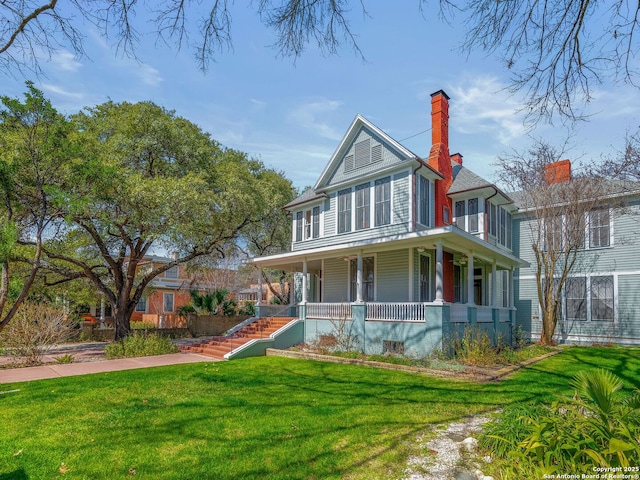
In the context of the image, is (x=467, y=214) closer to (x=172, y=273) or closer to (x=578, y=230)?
(x=578, y=230)

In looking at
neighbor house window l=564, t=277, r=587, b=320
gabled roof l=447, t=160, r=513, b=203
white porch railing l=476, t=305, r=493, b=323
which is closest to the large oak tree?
→ gabled roof l=447, t=160, r=513, b=203

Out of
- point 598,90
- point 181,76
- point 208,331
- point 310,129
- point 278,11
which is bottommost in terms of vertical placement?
point 208,331

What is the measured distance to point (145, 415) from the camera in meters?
6.32

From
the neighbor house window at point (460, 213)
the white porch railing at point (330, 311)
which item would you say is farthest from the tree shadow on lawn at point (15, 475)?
the neighbor house window at point (460, 213)

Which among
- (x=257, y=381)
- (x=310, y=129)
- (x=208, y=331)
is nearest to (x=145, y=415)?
(x=257, y=381)

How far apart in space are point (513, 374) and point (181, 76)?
33.2 ft

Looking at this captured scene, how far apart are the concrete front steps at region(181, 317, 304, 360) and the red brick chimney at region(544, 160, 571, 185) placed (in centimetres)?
1221

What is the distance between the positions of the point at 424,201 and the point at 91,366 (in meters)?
12.6

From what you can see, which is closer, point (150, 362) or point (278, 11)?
point (278, 11)

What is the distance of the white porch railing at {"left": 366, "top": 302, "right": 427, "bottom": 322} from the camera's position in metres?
13.1

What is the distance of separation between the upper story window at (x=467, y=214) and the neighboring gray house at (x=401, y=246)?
0.04m

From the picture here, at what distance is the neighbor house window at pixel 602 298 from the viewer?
17.5m

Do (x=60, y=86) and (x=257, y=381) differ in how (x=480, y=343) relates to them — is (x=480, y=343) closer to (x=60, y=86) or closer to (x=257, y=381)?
(x=257, y=381)

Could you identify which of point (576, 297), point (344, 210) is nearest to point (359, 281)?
point (344, 210)
